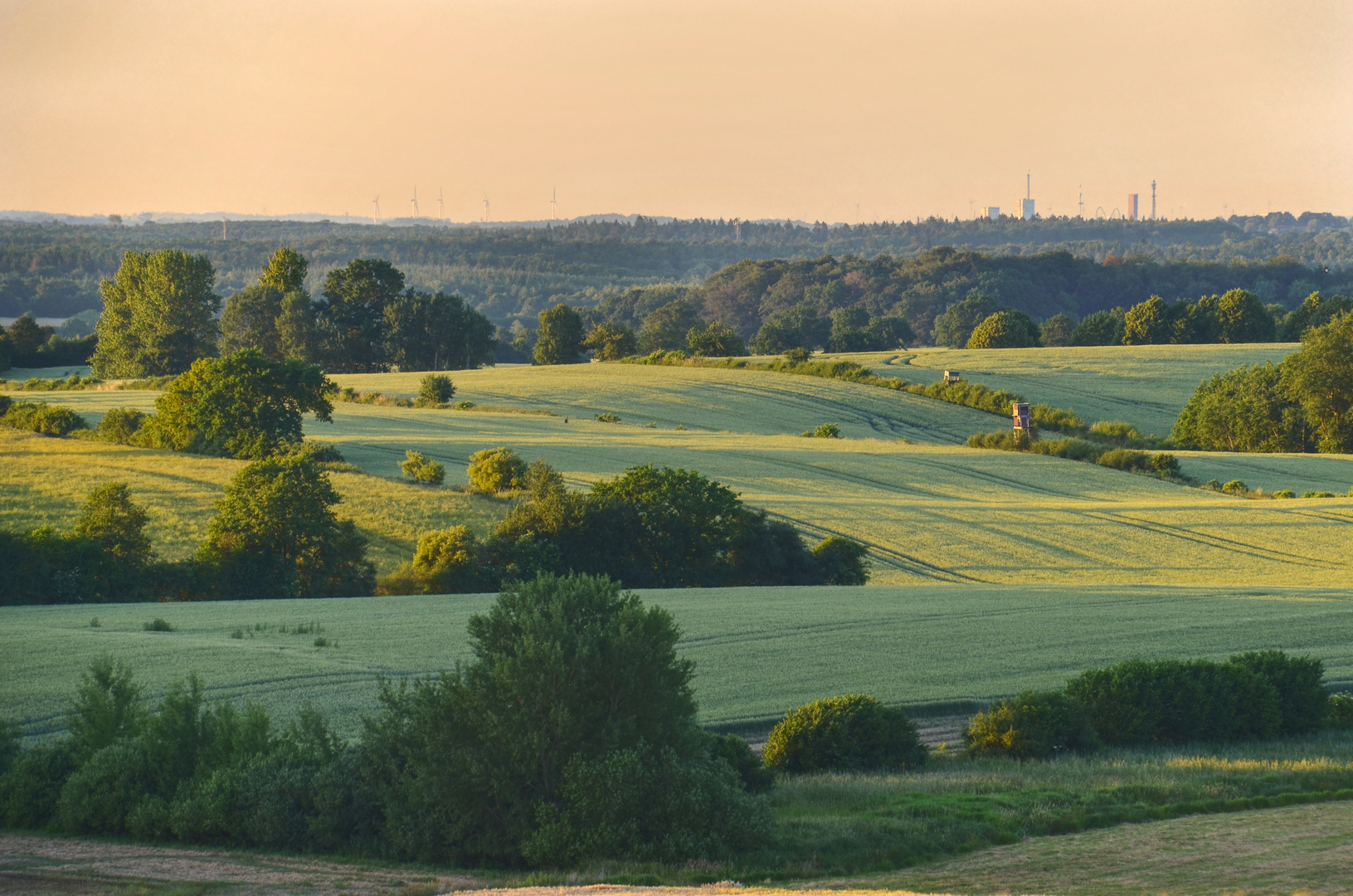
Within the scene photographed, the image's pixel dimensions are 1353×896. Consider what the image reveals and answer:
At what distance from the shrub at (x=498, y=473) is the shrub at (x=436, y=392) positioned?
28.0 m

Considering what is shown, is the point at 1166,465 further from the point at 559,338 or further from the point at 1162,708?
the point at 559,338

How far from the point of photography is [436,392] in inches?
2611

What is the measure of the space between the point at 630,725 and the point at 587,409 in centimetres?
5427

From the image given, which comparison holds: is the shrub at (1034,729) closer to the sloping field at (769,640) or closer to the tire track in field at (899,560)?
the sloping field at (769,640)

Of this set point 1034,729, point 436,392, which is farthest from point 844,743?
point 436,392

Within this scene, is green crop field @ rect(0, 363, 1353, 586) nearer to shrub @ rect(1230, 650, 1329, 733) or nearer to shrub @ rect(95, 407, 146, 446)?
shrub @ rect(95, 407, 146, 446)

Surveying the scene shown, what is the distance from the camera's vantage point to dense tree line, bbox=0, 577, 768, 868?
11305 millimetres

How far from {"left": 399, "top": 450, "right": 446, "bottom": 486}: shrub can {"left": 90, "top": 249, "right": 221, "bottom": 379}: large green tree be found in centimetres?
5680

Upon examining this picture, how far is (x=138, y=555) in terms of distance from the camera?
28.1 meters

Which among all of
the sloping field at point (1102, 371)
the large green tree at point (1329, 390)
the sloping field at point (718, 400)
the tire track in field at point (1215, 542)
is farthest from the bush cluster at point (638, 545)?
the large green tree at point (1329, 390)

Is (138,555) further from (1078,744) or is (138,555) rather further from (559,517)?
(1078,744)

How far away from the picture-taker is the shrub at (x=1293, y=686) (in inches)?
656

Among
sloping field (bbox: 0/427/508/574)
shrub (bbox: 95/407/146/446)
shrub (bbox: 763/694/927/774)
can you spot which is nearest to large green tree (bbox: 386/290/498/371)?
shrub (bbox: 95/407/146/446)

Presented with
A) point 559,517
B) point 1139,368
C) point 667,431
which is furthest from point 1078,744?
point 1139,368
